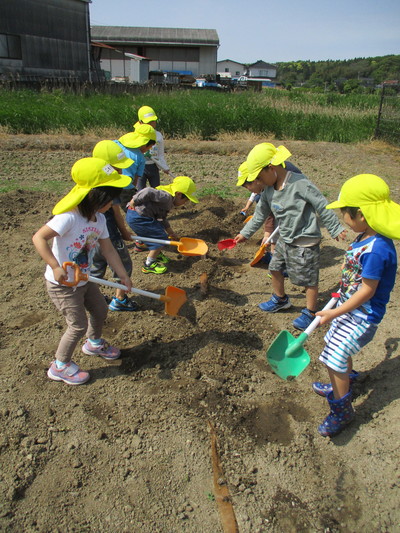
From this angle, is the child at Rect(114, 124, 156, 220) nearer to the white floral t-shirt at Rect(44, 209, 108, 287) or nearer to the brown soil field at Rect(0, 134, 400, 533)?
the brown soil field at Rect(0, 134, 400, 533)

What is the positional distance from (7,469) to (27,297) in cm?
199

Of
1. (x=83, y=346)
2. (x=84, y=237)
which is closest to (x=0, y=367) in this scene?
(x=83, y=346)

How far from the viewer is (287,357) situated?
109 inches

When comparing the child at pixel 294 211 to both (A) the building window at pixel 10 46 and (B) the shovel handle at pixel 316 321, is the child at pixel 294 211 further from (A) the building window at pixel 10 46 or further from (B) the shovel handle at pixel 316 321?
(A) the building window at pixel 10 46

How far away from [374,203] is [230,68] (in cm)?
9460

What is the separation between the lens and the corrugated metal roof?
40.6 metres

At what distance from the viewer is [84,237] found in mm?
2605

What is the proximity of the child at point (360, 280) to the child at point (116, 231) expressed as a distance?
1753 mm

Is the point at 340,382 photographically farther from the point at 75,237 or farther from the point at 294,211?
the point at 75,237

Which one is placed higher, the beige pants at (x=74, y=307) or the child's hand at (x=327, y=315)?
the child's hand at (x=327, y=315)

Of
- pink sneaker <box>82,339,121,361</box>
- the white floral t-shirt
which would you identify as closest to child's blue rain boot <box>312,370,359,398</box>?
pink sneaker <box>82,339,121,361</box>

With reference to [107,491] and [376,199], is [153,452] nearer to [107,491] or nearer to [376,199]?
[107,491]

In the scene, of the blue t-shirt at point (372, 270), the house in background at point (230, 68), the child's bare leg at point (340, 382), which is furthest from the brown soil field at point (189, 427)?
the house in background at point (230, 68)

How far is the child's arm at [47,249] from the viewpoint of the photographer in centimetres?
236
